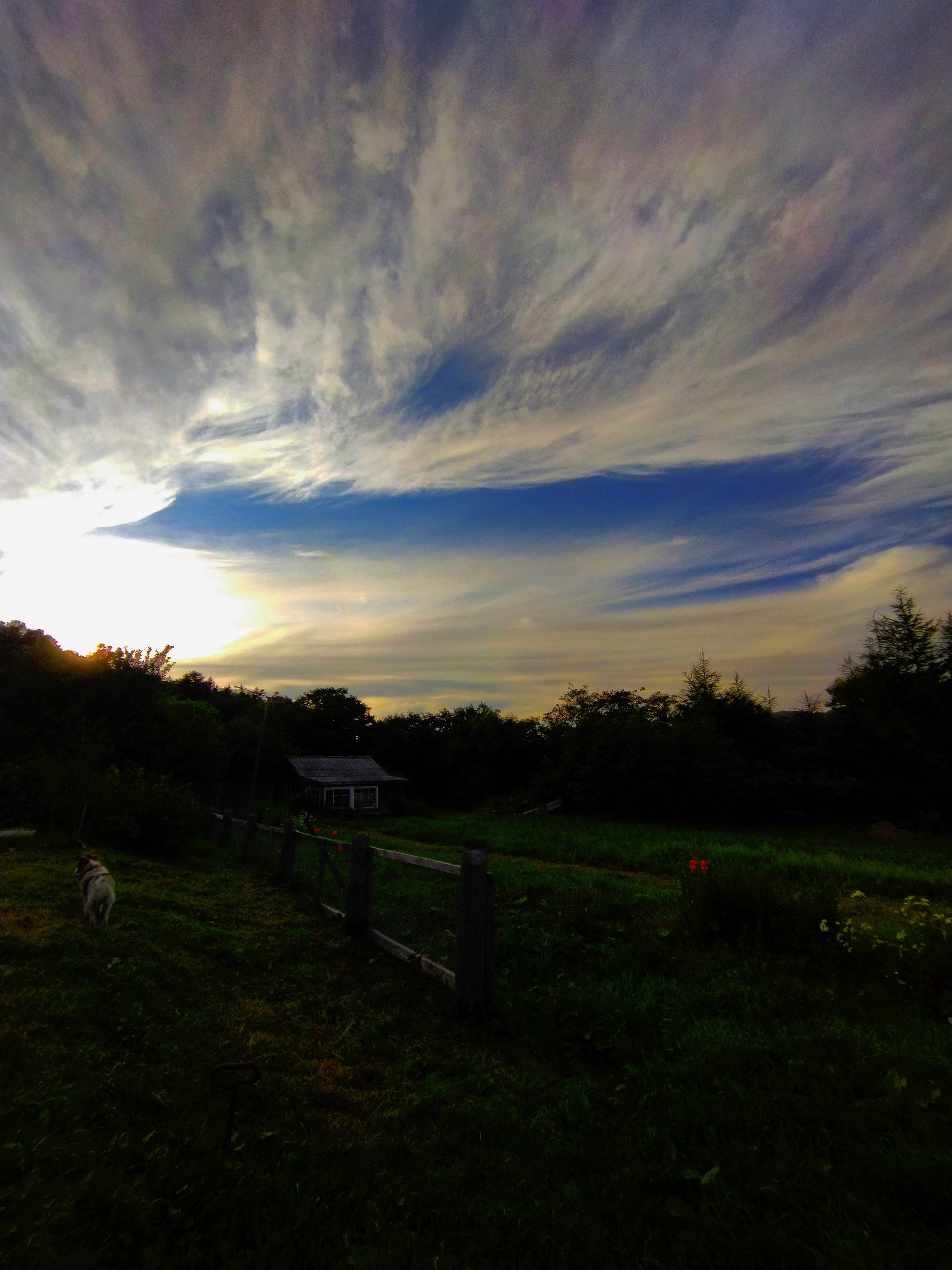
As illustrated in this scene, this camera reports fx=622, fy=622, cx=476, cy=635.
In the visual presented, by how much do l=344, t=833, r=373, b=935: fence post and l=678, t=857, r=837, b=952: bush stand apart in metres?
3.80

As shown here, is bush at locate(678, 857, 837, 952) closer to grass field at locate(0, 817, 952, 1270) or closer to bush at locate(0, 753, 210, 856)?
grass field at locate(0, 817, 952, 1270)

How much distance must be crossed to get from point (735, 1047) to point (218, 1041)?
3.53 meters

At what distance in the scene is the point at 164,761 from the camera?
2452 cm

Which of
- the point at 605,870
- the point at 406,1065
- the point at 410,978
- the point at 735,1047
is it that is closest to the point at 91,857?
the point at 410,978

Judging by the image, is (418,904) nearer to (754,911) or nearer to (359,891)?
(359,891)

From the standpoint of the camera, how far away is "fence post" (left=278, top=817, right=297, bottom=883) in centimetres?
1145

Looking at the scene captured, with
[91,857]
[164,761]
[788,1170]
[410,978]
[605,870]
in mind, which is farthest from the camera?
[164,761]

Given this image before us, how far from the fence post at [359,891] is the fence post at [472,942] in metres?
2.63

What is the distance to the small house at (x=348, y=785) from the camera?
36562 millimetres

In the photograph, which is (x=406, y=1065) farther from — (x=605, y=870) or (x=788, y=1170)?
(x=605, y=870)

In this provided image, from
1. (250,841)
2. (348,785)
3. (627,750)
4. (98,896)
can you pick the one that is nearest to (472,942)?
(98,896)

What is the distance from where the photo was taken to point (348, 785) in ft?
124

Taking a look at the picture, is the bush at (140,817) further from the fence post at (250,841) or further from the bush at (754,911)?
the bush at (754,911)

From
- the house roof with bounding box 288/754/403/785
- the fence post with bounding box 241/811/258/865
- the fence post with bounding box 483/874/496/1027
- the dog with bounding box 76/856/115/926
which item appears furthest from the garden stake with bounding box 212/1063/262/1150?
the house roof with bounding box 288/754/403/785
